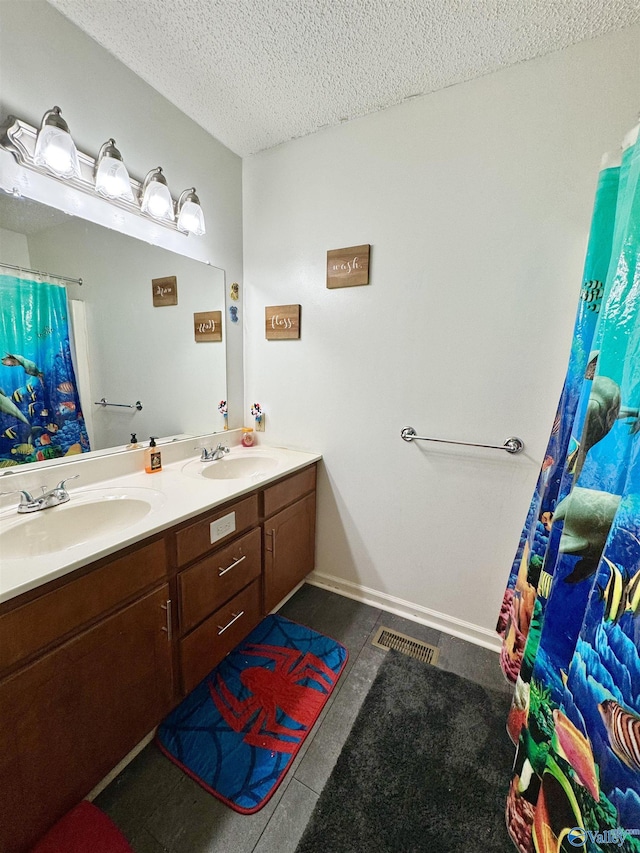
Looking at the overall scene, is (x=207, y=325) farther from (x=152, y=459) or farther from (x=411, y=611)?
(x=411, y=611)

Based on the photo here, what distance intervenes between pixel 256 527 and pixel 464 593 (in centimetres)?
109

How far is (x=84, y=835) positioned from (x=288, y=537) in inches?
41.6

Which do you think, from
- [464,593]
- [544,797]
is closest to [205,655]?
[544,797]

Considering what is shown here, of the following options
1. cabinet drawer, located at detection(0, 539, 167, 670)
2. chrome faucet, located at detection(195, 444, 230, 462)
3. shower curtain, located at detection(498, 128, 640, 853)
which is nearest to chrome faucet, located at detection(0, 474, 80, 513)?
cabinet drawer, located at detection(0, 539, 167, 670)

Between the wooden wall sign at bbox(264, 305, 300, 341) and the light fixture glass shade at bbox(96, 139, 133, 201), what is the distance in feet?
2.66

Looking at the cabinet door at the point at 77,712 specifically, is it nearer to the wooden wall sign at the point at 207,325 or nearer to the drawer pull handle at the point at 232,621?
the drawer pull handle at the point at 232,621

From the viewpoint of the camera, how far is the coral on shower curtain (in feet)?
3.50

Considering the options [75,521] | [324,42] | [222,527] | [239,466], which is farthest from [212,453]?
[324,42]

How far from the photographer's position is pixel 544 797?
0.78 metres

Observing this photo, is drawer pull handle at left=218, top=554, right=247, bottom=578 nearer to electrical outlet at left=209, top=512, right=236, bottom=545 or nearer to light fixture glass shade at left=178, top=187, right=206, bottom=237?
electrical outlet at left=209, top=512, right=236, bottom=545

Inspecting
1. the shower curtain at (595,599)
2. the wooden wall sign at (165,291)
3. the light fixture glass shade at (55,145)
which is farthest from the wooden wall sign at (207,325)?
the shower curtain at (595,599)

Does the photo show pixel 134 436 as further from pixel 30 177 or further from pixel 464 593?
pixel 464 593

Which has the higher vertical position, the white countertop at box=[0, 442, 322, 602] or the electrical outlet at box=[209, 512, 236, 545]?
the white countertop at box=[0, 442, 322, 602]

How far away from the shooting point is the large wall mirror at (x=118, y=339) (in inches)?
43.0
